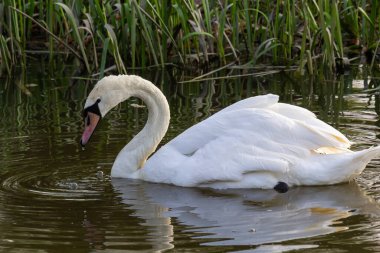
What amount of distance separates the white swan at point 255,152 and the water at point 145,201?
0.09 metres

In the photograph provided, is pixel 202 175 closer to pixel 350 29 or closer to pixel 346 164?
pixel 346 164

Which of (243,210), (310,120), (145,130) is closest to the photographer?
(243,210)

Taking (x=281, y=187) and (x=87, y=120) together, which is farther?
(x=87, y=120)

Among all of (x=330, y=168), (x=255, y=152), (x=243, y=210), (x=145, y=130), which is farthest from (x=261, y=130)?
(x=145, y=130)

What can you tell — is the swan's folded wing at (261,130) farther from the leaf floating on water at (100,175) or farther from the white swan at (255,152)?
the leaf floating on water at (100,175)

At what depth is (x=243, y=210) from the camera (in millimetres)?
6848

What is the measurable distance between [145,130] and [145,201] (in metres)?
1.21

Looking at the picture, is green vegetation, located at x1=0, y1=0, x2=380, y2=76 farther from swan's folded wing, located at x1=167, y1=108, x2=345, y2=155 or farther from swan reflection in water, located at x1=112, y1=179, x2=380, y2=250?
swan reflection in water, located at x1=112, y1=179, x2=380, y2=250

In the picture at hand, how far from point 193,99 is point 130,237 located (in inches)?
202

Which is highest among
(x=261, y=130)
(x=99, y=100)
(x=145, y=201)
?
(x=99, y=100)

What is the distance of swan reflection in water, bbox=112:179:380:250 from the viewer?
6.15 metres

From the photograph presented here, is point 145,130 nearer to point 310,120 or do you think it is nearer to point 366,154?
point 310,120

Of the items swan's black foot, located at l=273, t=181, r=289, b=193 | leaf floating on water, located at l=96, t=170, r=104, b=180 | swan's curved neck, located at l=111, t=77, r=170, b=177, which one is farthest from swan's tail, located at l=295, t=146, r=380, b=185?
leaf floating on water, located at l=96, t=170, r=104, b=180

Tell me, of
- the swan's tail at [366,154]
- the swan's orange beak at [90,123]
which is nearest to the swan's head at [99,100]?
the swan's orange beak at [90,123]
